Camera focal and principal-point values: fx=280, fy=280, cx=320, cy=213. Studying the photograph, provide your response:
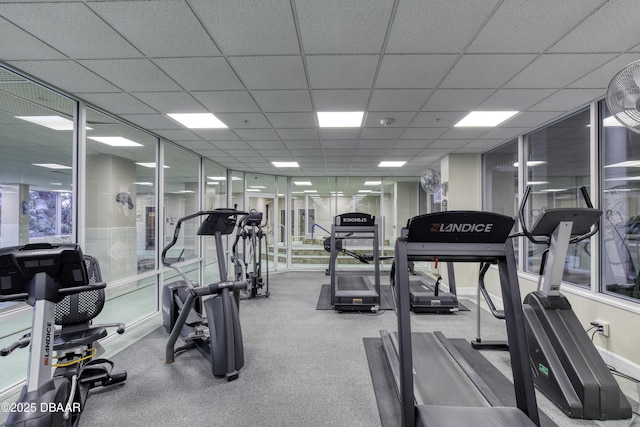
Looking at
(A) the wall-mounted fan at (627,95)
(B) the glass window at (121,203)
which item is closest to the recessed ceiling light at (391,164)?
(A) the wall-mounted fan at (627,95)

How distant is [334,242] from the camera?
16.2 feet

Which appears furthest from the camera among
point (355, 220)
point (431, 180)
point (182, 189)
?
point (182, 189)

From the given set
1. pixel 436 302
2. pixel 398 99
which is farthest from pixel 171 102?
pixel 436 302

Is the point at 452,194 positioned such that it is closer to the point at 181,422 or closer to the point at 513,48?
the point at 513,48

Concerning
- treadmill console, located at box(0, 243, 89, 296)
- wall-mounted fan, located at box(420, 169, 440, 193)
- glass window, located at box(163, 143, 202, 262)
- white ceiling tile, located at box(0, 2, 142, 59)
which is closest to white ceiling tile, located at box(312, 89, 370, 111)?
white ceiling tile, located at box(0, 2, 142, 59)

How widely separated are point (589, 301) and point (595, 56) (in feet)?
8.12

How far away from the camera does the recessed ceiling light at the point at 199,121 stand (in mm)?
3498

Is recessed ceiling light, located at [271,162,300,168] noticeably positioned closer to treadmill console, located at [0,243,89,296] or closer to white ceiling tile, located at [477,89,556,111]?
white ceiling tile, located at [477,89,556,111]

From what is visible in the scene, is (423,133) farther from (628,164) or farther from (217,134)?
(217,134)

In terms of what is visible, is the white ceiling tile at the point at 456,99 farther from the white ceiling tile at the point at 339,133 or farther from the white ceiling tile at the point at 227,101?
the white ceiling tile at the point at 227,101

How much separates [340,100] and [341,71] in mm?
589

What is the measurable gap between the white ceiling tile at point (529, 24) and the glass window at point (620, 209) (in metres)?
1.76

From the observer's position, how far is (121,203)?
17.2 ft

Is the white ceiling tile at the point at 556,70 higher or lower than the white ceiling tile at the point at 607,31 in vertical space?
lower
